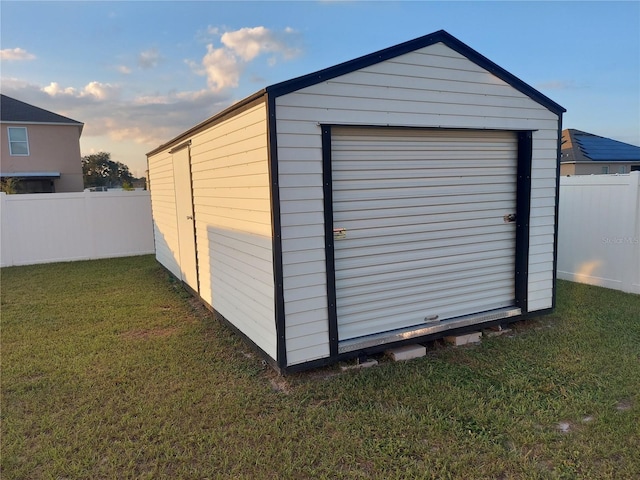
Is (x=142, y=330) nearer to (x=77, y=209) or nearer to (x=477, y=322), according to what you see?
(x=477, y=322)

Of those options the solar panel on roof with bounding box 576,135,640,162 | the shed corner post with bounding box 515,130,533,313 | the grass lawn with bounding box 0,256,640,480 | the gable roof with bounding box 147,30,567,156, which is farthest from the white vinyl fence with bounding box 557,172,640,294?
the solar panel on roof with bounding box 576,135,640,162

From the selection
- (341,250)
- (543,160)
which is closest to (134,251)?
(341,250)

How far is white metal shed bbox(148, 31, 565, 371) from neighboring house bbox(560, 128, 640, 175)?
660 inches

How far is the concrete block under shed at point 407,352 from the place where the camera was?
3924 mm

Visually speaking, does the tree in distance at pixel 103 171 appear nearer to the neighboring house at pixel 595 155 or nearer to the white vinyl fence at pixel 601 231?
the neighboring house at pixel 595 155

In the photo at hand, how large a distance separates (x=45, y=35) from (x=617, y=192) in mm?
9805

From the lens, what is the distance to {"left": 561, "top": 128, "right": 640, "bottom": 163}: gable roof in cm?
1925

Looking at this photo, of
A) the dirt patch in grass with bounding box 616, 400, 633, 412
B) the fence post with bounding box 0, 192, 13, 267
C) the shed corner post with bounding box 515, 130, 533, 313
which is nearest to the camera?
the dirt patch in grass with bounding box 616, 400, 633, 412

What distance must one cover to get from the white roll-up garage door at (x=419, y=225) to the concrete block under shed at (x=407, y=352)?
218 mm

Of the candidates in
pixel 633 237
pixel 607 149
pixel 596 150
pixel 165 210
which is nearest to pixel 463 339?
pixel 633 237

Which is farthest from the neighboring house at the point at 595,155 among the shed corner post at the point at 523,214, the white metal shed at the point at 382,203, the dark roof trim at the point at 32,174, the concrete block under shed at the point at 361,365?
the dark roof trim at the point at 32,174

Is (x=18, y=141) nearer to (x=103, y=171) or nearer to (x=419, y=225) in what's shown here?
(x=419, y=225)

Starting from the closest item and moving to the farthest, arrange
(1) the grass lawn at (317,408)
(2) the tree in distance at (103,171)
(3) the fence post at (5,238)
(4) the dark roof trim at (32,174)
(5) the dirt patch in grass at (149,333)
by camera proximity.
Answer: (1) the grass lawn at (317,408), (5) the dirt patch in grass at (149,333), (3) the fence post at (5,238), (4) the dark roof trim at (32,174), (2) the tree in distance at (103,171)

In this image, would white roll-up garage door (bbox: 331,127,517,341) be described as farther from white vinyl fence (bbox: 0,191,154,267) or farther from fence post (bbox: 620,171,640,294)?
white vinyl fence (bbox: 0,191,154,267)
